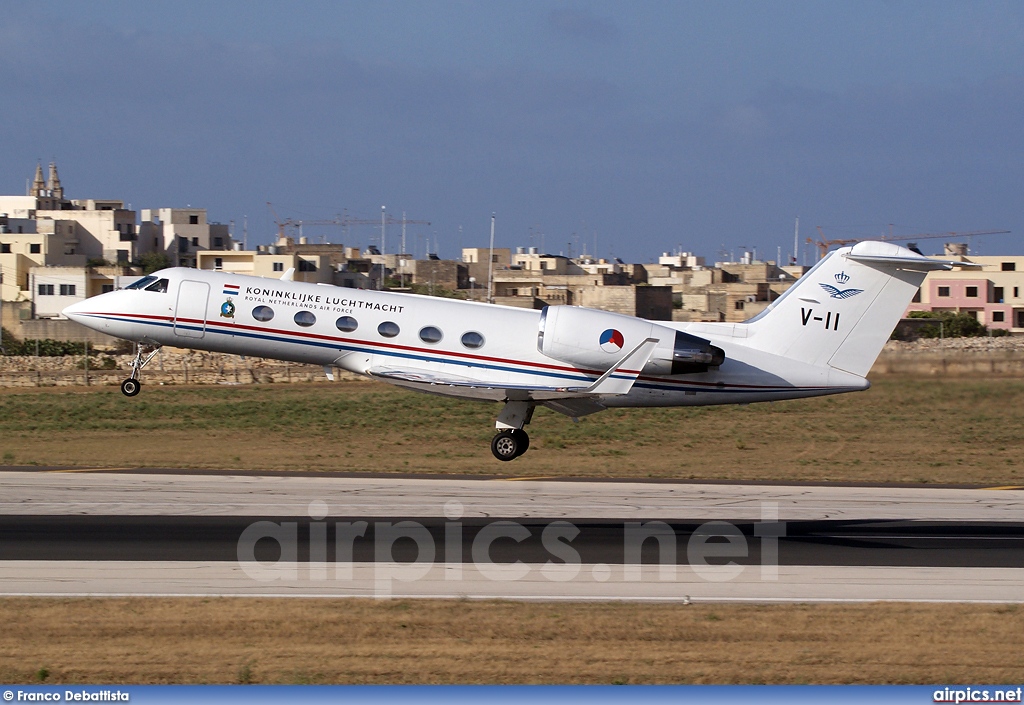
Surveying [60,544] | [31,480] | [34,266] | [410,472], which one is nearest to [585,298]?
[34,266]

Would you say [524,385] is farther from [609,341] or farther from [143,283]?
[143,283]

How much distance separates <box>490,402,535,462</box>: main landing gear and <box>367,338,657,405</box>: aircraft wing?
0.49 metres

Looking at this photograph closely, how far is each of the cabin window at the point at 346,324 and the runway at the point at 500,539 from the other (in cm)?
404

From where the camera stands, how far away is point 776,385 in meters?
27.0

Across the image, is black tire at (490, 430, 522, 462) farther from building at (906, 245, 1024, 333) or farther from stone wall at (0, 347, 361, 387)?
building at (906, 245, 1024, 333)

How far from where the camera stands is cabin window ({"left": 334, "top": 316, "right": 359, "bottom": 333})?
84.8 feet

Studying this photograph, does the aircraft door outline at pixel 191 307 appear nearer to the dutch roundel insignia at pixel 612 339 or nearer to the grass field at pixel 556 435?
the dutch roundel insignia at pixel 612 339

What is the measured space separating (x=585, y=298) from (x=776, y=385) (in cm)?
6510

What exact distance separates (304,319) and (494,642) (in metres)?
11.4

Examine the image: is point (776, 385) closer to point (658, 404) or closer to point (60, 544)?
point (658, 404)

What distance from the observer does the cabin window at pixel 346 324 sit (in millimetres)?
25844

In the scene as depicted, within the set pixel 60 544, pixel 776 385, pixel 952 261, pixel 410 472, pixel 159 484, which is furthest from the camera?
pixel 410 472

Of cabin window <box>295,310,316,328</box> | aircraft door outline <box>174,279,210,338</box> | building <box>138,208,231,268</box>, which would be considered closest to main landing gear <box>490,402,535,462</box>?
cabin window <box>295,310,316,328</box>

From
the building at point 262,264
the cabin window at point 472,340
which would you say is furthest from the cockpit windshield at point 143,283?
the building at point 262,264
